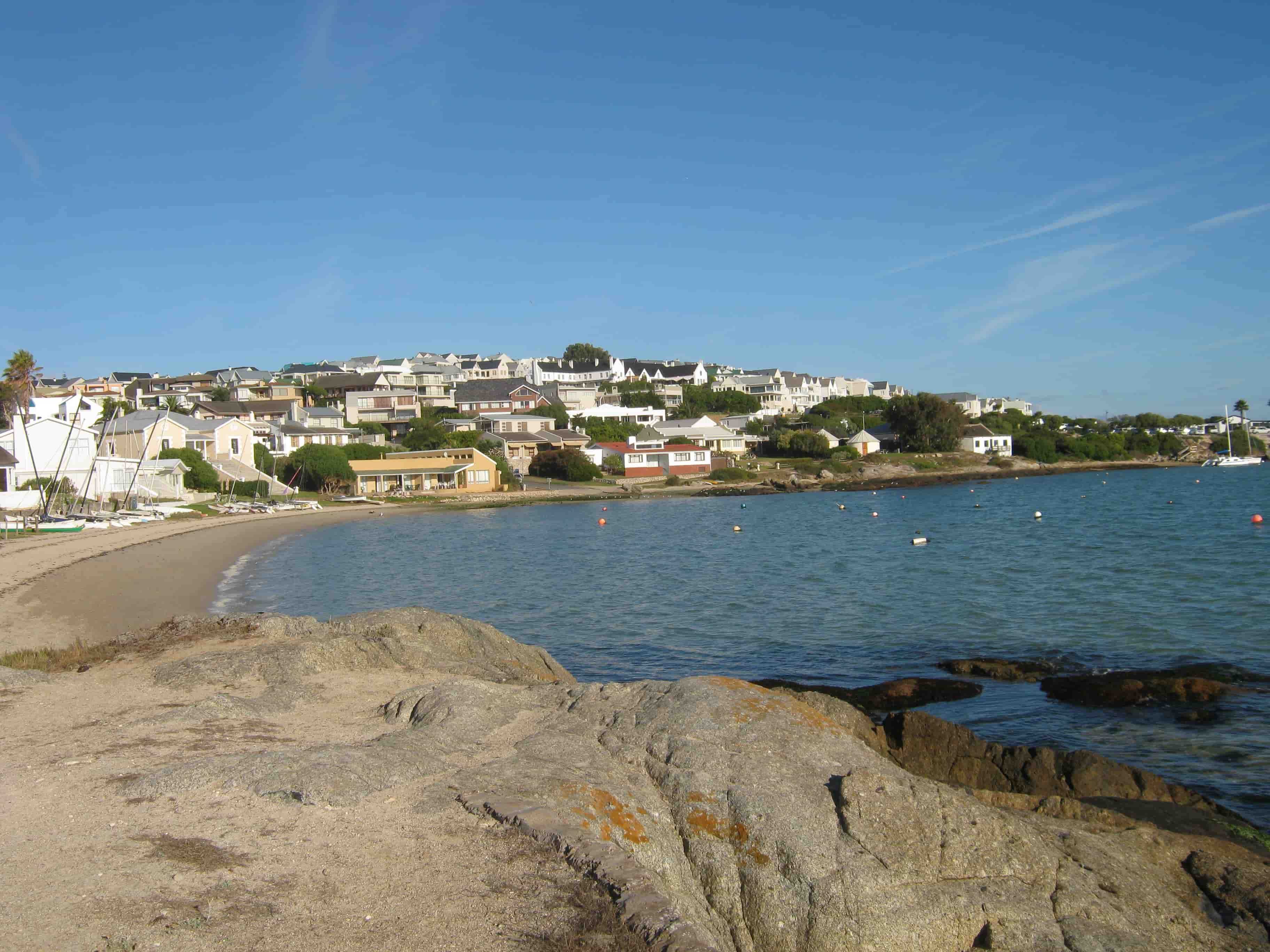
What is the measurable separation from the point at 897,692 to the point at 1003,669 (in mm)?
3120

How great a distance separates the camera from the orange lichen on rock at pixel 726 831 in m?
7.04

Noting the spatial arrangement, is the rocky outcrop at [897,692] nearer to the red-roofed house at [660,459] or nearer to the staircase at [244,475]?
the staircase at [244,475]

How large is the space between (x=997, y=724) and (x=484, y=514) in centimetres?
5859

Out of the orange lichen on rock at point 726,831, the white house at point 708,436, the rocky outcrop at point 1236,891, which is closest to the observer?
the orange lichen on rock at point 726,831

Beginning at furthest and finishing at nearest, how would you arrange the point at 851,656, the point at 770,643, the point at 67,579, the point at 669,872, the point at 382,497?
the point at 382,497, the point at 67,579, the point at 770,643, the point at 851,656, the point at 669,872

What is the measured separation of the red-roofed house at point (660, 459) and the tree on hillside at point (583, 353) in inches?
3384

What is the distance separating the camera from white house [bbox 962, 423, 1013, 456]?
113375 millimetres

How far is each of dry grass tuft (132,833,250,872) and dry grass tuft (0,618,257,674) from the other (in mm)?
7201

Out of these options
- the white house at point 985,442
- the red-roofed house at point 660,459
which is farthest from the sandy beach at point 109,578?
the white house at point 985,442

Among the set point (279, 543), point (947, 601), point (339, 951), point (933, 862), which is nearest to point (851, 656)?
point (947, 601)

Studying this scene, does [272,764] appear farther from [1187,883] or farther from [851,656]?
[851,656]

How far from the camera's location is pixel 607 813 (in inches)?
271

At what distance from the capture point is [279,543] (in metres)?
47.4

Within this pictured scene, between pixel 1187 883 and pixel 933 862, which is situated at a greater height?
pixel 933 862
